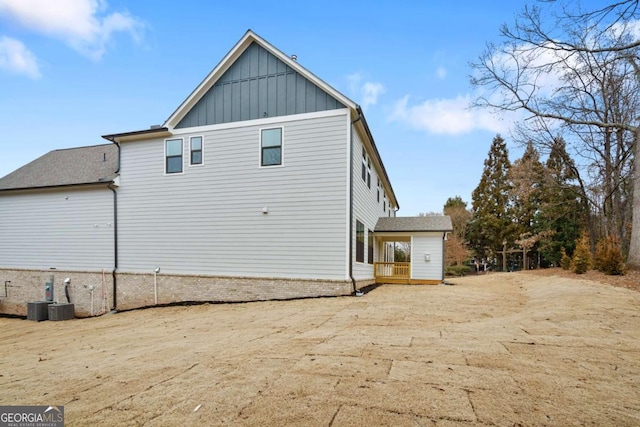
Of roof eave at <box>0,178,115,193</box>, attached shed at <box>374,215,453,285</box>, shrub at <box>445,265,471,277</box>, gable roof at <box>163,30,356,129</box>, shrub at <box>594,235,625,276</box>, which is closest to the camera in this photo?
gable roof at <box>163,30,356,129</box>

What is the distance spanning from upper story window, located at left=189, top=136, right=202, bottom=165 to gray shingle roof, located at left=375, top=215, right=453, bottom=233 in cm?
849

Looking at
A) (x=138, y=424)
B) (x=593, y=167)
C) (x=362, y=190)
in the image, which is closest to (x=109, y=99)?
(x=362, y=190)

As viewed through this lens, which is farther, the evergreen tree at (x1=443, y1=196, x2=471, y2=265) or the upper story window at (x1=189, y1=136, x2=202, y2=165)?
the evergreen tree at (x1=443, y1=196, x2=471, y2=265)

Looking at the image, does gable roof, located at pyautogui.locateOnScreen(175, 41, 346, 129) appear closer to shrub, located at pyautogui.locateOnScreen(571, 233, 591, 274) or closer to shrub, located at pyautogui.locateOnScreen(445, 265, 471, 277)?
shrub, located at pyautogui.locateOnScreen(571, 233, 591, 274)

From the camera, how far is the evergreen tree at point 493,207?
32344mm

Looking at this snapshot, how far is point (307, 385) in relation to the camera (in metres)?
3.41

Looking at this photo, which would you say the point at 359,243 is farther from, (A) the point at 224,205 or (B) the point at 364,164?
(A) the point at 224,205

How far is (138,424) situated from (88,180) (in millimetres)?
14435

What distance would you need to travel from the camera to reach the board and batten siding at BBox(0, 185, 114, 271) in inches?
547

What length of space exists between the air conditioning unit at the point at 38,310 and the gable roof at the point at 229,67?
852cm

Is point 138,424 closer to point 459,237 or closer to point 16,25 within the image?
point 16,25

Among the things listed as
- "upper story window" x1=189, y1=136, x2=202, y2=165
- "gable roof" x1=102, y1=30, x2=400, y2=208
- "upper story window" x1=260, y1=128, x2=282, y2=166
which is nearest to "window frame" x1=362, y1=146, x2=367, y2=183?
"gable roof" x1=102, y1=30, x2=400, y2=208

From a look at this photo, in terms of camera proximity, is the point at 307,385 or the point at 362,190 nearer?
the point at 307,385

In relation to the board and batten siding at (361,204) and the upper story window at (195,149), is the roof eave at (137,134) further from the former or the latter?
the board and batten siding at (361,204)
